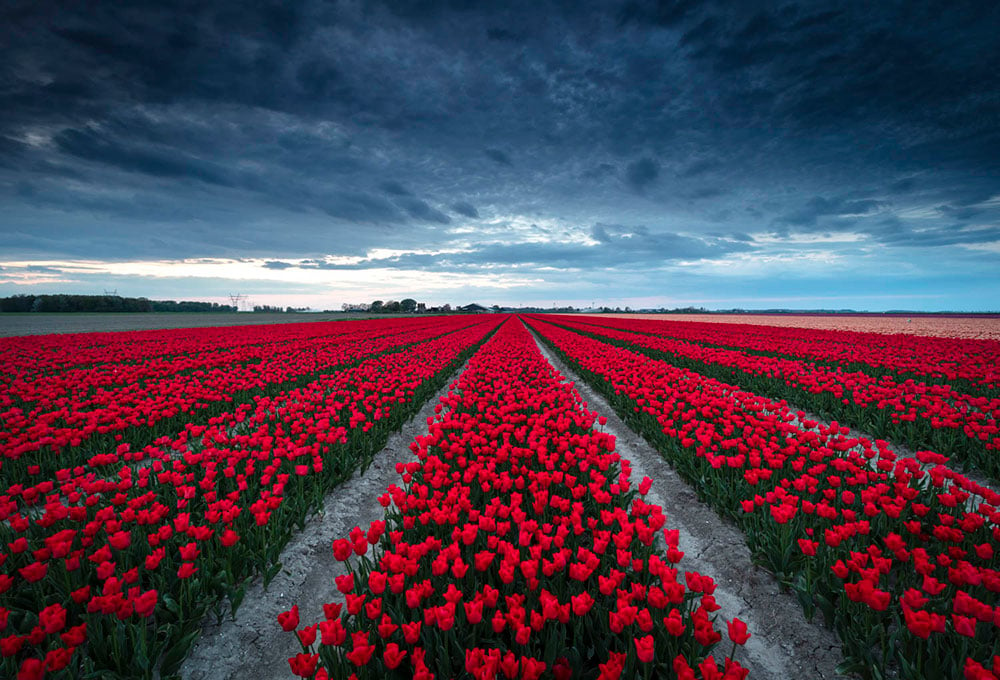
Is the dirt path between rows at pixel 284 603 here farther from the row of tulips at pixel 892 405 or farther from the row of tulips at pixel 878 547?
the row of tulips at pixel 892 405

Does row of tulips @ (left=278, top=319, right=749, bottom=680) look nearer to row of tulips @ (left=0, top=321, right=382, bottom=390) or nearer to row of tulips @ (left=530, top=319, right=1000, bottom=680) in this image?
row of tulips @ (left=530, top=319, right=1000, bottom=680)

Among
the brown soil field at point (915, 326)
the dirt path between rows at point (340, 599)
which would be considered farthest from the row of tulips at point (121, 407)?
the brown soil field at point (915, 326)

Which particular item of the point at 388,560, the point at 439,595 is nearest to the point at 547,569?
the point at 439,595

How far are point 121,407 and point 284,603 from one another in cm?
655

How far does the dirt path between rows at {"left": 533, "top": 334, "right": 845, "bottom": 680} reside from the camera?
3.17 metres

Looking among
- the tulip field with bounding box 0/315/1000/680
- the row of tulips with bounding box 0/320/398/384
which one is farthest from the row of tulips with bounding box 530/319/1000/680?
the row of tulips with bounding box 0/320/398/384

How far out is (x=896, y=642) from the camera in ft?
10.3

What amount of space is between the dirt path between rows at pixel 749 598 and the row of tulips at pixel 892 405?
12.8 feet

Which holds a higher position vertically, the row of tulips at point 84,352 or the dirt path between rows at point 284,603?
the row of tulips at point 84,352

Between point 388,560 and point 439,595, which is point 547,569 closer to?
point 439,595

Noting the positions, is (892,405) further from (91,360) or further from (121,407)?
(91,360)

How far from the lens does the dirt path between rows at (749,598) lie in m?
3.17

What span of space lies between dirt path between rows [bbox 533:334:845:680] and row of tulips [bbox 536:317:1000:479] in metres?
3.89

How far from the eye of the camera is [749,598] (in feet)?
12.8
